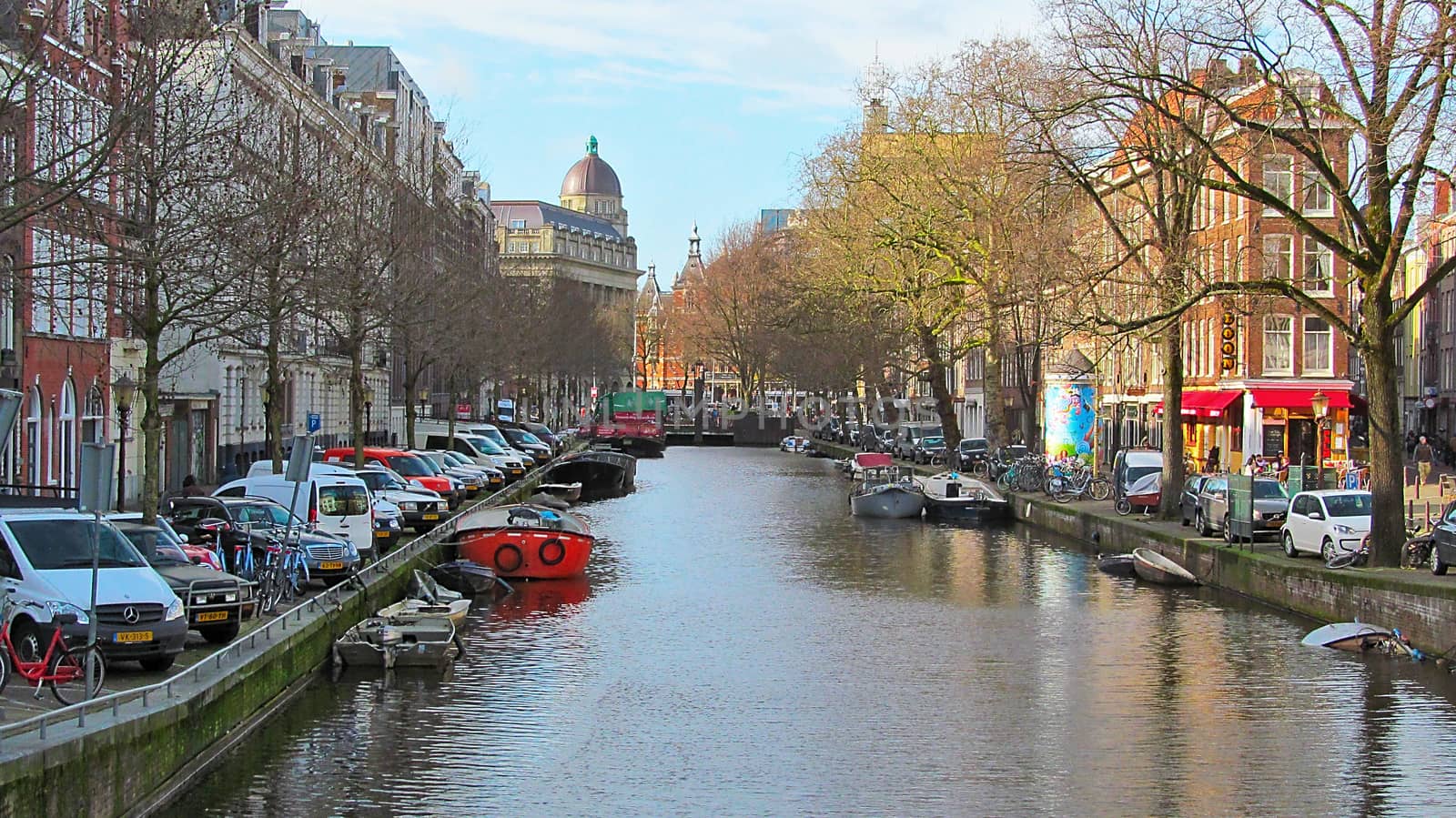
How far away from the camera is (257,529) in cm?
3094

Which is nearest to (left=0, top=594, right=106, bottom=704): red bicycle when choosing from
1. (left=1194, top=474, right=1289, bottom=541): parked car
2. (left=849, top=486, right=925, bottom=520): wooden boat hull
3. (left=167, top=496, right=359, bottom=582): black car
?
(left=167, top=496, right=359, bottom=582): black car

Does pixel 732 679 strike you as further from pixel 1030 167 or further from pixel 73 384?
pixel 73 384

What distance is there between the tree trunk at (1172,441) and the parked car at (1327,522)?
31.2ft

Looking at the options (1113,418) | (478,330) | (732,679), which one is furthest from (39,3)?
(1113,418)

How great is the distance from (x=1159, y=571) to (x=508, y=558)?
13.9 metres

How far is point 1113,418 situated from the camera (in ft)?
269

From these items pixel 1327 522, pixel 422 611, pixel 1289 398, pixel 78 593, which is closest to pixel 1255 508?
pixel 1327 522

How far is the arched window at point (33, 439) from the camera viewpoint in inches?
1588

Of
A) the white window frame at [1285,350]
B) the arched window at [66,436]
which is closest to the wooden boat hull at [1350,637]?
the arched window at [66,436]

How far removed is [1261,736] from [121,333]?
3418 cm

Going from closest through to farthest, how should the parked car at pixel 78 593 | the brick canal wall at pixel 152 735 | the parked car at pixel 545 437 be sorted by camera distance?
1. the brick canal wall at pixel 152 735
2. the parked car at pixel 78 593
3. the parked car at pixel 545 437

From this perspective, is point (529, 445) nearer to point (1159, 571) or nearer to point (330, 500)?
point (1159, 571)

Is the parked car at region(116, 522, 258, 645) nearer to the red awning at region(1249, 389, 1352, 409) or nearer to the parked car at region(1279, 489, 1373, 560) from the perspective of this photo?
the parked car at region(1279, 489, 1373, 560)

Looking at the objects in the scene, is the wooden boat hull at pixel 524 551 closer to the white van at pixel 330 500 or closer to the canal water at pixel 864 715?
the canal water at pixel 864 715
